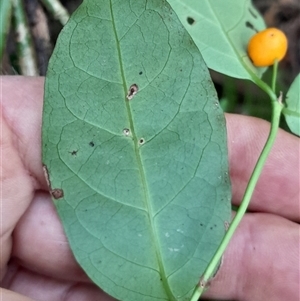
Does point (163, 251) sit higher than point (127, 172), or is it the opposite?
point (127, 172)

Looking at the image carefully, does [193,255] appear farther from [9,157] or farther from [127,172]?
[9,157]

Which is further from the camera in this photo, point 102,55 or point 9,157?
point 9,157

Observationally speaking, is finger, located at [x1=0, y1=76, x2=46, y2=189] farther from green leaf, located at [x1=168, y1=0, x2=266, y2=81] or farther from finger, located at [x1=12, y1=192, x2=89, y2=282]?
green leaf, located at [x1=168, y1=0, x2=266, y2=81]

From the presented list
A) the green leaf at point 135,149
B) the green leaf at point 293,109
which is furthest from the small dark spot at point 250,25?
the green leaf at point 135,149

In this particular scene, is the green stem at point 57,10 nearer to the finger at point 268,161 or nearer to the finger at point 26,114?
the finger at point 26,114

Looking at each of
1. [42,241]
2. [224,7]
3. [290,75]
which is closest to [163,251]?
[42,241]

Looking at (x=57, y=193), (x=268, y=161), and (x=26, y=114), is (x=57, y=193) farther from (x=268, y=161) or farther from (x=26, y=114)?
(x=268, y=161)

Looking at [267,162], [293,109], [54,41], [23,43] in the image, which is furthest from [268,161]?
[54,41]
